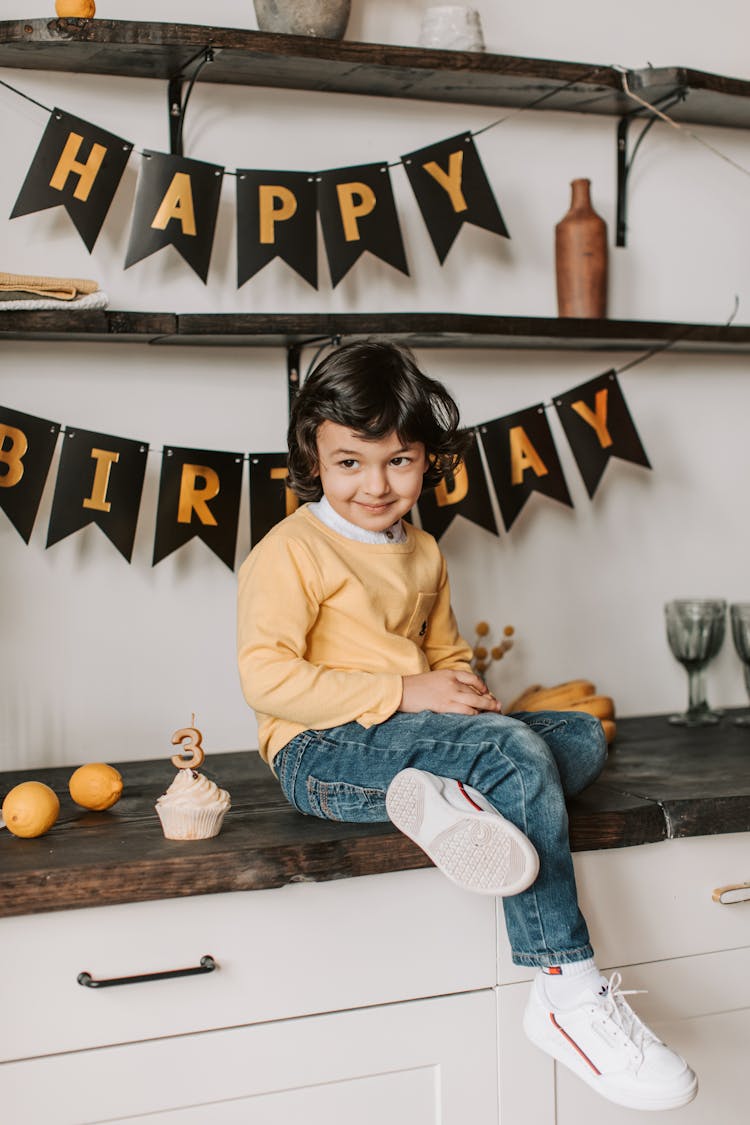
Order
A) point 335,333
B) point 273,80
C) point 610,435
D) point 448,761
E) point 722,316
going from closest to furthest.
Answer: point 448,761 < point 335,333 < point 273,80 < point 610,435 < point 722,316

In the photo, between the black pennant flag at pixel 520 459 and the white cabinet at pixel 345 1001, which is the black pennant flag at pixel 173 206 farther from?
the white cabinet at pixel 345 1001

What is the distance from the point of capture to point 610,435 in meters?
2.00

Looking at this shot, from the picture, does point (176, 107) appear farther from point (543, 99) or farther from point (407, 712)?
point (407, 712)

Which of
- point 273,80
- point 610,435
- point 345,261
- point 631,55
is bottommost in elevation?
point 610,435

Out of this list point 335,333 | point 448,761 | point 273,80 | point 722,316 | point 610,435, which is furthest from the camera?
point 722,316

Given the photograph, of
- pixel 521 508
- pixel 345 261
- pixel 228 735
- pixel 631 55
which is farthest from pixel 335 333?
pixel 631 55

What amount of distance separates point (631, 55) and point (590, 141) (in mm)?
168

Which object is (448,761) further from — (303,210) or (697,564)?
(697,564)

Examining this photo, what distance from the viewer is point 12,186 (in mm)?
1774

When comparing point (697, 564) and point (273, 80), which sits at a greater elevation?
point (273, 80)

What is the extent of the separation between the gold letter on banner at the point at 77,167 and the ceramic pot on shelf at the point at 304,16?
0.32 metres

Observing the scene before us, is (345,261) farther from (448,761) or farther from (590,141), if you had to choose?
(448,761)

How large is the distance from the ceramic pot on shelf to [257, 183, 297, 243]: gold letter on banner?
0.71 ft

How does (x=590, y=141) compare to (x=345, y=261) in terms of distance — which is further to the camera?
(x=590, y=141)
